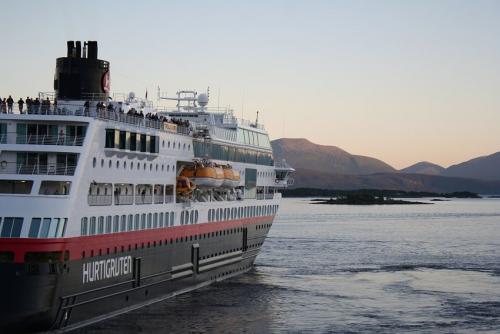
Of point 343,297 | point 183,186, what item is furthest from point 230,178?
point 343,297

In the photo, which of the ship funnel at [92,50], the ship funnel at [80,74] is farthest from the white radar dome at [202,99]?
the ship funnel at [92,50]

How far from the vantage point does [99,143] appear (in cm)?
3662

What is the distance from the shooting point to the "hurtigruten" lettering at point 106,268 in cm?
3534

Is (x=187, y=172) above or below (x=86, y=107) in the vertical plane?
below

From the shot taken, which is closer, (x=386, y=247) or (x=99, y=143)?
(x=99, y=143)

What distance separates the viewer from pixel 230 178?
173ft

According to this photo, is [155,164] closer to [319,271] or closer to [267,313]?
[267,313]

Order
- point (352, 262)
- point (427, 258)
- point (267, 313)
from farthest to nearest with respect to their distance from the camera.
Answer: point (427, 258), point (352, 262), point (267, 313)

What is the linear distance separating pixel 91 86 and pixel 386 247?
53.7 meters

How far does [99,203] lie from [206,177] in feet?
38.4

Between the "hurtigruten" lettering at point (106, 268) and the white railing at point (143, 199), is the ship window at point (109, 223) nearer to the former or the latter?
the "hurtigruten" lettering at point (106, 268)

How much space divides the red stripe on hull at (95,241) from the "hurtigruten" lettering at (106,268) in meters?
0.50

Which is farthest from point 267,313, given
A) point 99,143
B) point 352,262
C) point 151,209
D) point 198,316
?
point 352,262

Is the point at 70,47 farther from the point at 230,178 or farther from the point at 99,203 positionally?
the point at 230,178
